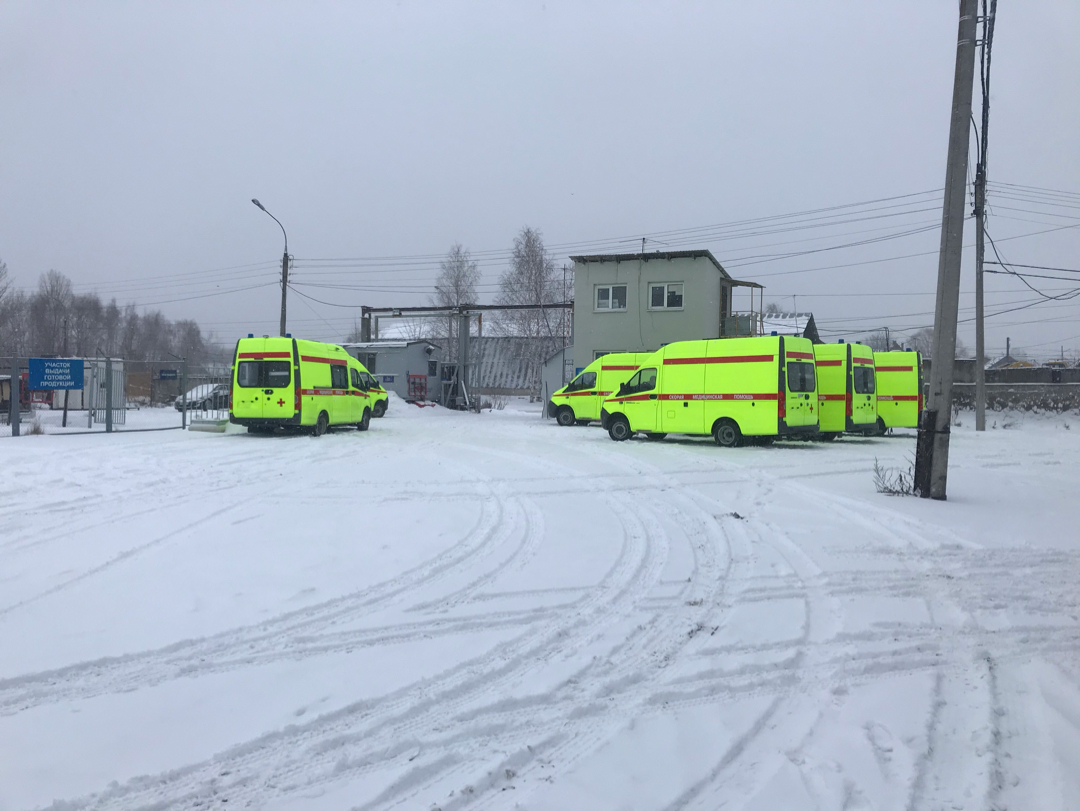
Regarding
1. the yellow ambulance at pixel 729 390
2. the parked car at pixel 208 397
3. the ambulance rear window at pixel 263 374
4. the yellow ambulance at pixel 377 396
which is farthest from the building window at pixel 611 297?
the ambulance rear window at pixel 263 374

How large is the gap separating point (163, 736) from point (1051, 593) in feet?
19.7

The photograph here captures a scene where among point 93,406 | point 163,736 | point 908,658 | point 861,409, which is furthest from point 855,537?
point 93,406

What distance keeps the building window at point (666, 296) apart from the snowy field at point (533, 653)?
21.6 metres

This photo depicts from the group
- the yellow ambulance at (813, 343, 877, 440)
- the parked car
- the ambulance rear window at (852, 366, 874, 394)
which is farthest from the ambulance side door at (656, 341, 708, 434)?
the parked car

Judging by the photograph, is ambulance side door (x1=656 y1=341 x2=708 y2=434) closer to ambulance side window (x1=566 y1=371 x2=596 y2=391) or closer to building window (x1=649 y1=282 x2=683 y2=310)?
ambulance side window (x1=566 y1=371 x2=596 y2=391)

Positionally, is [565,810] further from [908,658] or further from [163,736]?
[908,658]

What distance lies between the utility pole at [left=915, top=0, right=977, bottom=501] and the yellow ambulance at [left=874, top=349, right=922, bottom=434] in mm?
12529

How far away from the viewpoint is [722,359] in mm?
17094

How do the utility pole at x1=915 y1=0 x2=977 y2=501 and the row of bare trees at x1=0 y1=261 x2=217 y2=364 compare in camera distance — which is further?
the row of bare trees at x1=0 y1=261 x2=217 y2=364

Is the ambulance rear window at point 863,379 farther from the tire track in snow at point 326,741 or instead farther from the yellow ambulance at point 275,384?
the tire track in snow at point 326,741

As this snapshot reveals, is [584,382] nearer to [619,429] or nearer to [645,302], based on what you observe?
[619,429]

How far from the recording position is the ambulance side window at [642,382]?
1850cm

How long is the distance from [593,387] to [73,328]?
2236 inches

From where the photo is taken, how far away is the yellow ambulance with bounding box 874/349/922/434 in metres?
21.6
